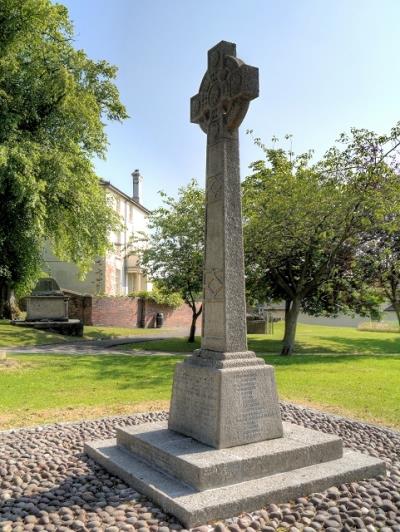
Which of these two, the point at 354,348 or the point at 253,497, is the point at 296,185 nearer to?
the point at 354,348

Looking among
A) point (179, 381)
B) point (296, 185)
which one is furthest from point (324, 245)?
point (179, 381)

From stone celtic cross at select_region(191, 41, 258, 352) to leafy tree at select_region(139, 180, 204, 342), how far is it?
14.8 m

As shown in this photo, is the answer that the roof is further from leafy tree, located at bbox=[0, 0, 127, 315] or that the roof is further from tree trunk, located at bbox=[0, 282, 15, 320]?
leafy tree, located at bbox=[0, 0, 127, 315]

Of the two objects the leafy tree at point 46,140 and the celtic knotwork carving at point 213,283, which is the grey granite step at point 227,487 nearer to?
the celtic knotwork carving at point 213,283

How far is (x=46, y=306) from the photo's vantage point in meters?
22.7

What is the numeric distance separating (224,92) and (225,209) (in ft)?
4.38

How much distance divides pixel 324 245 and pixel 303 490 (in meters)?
12.7

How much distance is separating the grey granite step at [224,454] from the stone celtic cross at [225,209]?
101cm

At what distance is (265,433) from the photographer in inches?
193

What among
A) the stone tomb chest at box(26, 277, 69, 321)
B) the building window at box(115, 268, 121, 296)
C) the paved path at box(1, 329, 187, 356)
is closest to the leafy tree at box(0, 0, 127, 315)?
the paved path at box(1, 329, 187, 356)

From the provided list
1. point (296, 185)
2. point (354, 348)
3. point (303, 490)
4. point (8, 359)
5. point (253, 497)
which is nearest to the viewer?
point (253, 497)

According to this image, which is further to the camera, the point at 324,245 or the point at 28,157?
the point at 324,245

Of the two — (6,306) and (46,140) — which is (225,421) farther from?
(6,306)

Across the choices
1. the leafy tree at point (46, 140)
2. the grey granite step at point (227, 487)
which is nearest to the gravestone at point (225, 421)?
the grey granite step at point (227, 487)
